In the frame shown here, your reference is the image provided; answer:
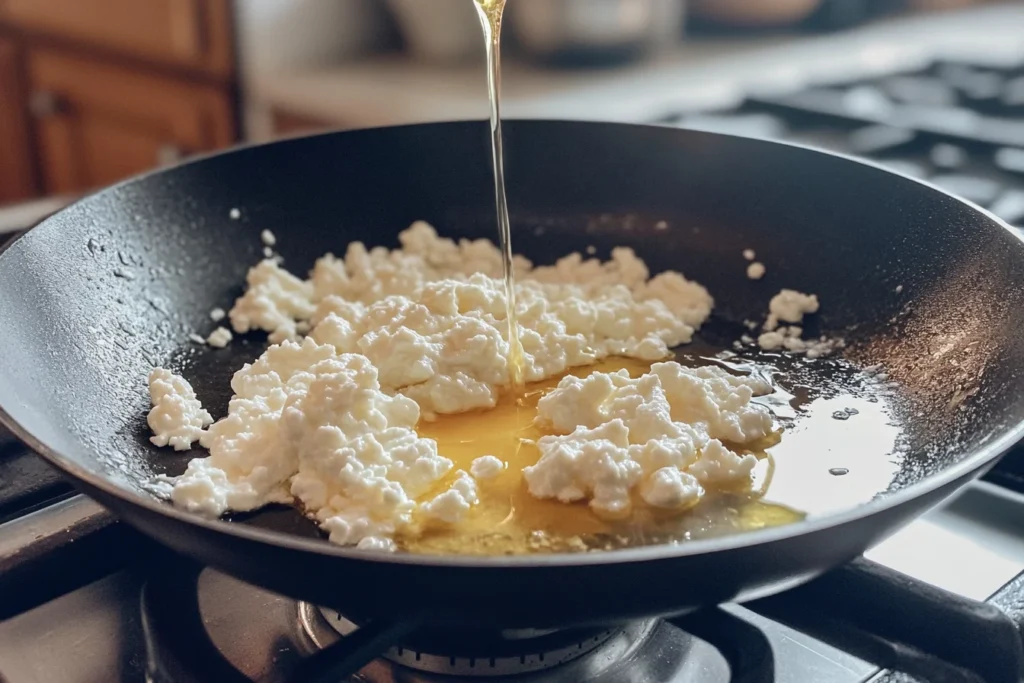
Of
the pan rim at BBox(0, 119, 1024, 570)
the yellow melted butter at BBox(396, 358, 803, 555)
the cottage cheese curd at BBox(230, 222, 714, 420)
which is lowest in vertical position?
the yellow melted butter at BBox(396, 358, 803, 555)

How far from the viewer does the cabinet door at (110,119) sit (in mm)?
1920

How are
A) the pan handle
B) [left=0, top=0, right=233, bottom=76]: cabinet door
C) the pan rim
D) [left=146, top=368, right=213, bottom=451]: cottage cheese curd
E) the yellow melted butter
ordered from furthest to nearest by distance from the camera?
[left=0, top=0, right=233, bottom=76]: cabinet door, [left=146, top=368, right=213, bottom=451]: cottage cheese curd, the yellow melted butter, the pan handle, the pan rim

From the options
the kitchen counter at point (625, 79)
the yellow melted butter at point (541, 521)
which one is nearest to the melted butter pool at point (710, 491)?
the yellow melted butter at point (541, 521)

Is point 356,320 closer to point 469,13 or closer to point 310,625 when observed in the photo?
point 310,625

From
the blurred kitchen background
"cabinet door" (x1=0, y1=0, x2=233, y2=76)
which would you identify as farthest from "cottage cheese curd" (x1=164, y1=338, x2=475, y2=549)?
"cabinet door" (x1=0, y1=0, x2=233, y2=76)

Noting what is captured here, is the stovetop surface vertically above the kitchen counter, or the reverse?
the kitchen counter

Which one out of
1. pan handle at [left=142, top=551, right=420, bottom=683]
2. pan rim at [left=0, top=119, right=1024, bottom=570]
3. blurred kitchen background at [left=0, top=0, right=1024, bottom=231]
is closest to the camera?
pan rim at [left=0, top=119, right=1024, bottom=570]

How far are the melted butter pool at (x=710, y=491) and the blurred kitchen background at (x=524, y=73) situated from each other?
52 cm

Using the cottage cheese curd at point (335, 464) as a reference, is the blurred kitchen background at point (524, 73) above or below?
above

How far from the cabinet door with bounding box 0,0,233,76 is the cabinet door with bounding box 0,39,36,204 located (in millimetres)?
104

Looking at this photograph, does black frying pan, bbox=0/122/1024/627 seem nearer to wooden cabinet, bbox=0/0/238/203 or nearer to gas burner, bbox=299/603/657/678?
gas burner, bbox=299/603/657/678

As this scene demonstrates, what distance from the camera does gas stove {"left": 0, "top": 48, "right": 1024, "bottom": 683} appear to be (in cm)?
62

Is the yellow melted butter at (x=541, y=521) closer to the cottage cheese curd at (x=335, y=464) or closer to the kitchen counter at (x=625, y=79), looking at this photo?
the cottage cheese curd at (x=335, y=464)

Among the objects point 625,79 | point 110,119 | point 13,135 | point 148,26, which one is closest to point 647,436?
point 625,79
